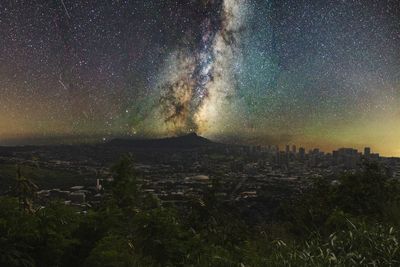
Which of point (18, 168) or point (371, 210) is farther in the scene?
point (371, 210)

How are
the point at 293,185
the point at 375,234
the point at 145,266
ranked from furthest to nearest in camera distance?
the point at 293,185 → the point at 145,266 → the point at 375,234

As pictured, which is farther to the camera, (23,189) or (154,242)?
(23,189)

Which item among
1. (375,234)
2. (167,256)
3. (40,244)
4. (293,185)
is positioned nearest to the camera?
(375,234)

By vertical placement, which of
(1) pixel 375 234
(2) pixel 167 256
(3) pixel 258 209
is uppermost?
(1) pixel 375 234

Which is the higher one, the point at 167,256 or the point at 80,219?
the point at 80,219

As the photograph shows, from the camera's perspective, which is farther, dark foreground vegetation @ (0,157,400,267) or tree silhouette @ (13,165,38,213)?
tree silhouette @ (13,165,38,213)

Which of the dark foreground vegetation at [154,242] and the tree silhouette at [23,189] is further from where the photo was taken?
the tree silhouette at [23,189]

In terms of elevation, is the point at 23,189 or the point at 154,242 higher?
the point at 23,189

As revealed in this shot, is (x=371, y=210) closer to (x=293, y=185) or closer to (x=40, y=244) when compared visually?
(x=40, y=244)

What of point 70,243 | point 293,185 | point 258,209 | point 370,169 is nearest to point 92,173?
point 293,185
